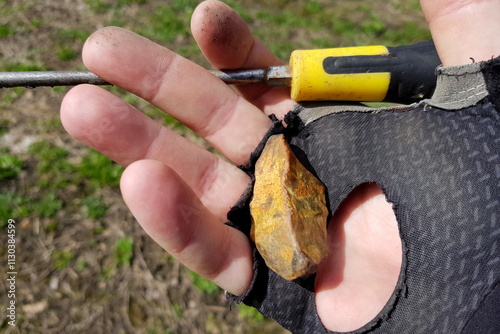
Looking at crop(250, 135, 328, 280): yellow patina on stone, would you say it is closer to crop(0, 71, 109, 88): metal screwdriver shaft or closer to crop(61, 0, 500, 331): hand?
crop(61, 0, 500, 331): hand

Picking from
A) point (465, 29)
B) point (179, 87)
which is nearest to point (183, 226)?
point (179, 87)

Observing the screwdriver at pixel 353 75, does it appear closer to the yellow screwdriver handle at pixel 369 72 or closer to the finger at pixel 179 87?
the yellow screwdriver handle at pixel 369 72

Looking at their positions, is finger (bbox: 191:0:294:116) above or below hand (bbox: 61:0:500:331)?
above

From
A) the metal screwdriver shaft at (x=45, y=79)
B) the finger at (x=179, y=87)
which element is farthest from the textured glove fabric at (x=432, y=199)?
the metal screwdriver shaft at (x=45, y=79)

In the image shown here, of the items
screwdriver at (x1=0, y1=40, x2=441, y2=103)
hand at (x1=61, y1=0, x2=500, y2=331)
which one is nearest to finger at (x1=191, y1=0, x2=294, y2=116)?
hand at (x1=61, y1=0, x2=500, y2=331)

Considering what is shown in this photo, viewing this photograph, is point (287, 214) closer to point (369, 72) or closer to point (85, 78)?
point (369, 72)

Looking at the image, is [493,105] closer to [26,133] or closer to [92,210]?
[92,210]

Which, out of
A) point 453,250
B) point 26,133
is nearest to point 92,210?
point 26,133
